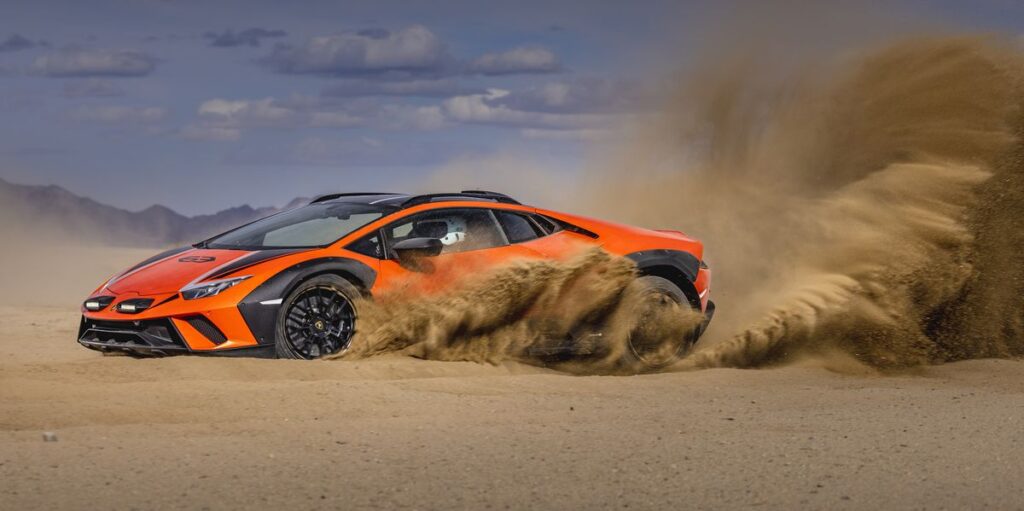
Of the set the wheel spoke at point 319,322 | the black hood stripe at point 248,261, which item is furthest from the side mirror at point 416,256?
the black hood stripe at point 248,261

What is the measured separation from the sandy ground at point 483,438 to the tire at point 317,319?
0.26 metres

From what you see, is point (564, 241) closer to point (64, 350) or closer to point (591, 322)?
point (591, 322)

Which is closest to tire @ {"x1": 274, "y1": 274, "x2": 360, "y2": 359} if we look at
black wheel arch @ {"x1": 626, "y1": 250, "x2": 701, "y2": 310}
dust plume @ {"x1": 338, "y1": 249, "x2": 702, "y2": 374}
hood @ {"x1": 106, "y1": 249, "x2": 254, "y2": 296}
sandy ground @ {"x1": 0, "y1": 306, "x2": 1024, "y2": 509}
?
dust plume @ {"x1": 338, "y1": 249, "x2": 702, "y2": 374}

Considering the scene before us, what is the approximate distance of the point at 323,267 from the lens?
9742 mm

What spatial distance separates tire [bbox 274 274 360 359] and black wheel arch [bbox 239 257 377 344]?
5 centimetres

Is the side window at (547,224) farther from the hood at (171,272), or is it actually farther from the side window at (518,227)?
the hood at (171,272)

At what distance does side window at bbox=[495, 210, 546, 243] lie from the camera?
1061cm

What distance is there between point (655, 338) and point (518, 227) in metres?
1.52

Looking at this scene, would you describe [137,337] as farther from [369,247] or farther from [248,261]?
[369,247]

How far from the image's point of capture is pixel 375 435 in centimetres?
736

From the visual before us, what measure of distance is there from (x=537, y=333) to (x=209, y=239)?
3.07 meters

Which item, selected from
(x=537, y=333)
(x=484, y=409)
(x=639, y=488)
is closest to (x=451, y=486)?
(x=639, y=488)

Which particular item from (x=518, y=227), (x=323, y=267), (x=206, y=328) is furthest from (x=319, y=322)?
(x=518, y=227)

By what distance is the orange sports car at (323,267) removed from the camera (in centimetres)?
945
